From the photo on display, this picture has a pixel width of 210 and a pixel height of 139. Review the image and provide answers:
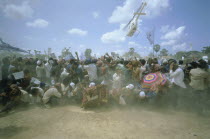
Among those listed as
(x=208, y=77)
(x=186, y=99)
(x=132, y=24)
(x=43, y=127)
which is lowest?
(x=43, y=127)

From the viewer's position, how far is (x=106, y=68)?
23.7 ft

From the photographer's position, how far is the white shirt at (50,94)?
230 inches

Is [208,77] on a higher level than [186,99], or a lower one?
higher

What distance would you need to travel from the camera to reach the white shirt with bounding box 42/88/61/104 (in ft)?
19.2

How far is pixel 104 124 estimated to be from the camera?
14.2 feet

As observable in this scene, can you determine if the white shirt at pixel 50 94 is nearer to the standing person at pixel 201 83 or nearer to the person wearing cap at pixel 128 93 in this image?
the person wearing cap at pixel 128 93

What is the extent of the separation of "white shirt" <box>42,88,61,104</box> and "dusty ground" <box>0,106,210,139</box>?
0.44m

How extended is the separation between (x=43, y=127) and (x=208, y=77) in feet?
20.3

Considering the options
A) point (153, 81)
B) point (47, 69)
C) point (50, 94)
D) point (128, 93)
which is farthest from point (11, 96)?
point (153, 81)

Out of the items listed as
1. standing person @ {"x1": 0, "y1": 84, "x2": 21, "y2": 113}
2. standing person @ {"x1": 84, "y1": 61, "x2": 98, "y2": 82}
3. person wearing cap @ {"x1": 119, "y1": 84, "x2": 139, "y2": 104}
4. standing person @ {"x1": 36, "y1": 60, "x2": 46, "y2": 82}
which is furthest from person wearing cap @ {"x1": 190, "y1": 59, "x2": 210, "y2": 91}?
standing person @ {"x1": 36, "y1": 60, "x2": 46, "y2": 82}

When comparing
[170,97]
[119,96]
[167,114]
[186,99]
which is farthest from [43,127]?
[186,99]

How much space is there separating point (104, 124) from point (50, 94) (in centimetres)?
296

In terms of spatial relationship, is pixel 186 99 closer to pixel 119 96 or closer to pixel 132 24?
pixel 119 96

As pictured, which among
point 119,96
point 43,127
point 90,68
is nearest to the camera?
point 43,127
